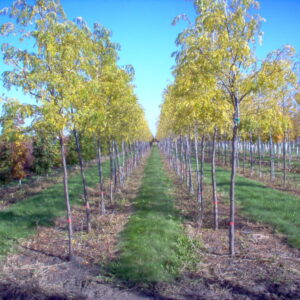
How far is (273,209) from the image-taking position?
8.90 metres

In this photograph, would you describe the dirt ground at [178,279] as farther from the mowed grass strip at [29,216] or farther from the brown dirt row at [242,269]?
the mowed grass strip at [29,216]

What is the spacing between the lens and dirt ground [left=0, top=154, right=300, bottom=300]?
450cm

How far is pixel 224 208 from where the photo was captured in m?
9.84

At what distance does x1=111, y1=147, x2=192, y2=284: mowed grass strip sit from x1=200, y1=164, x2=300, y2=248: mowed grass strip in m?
2.40

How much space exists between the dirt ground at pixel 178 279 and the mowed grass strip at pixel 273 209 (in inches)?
12.5

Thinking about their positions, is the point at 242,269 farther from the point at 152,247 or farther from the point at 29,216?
the point at 29,216

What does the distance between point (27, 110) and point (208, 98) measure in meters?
3.63

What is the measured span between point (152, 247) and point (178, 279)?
130cm

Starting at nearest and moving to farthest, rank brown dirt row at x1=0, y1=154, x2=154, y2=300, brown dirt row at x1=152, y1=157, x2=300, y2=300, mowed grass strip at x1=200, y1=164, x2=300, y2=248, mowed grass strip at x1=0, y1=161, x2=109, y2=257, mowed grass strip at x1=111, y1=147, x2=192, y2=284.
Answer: brown dirt row at x1=152, y1=157, x2=300, y2=300 < brown dirt row at x1=0, y1=154, x2=154, y2=300 < mowed grass strip at x1=111, y1=147, x2=192, y2=284 < mowed grass strip at x1=200, y1=164, x2=300, y2=248 < mowed grass strip at x1=0, y1=161, x2=109, y2=257

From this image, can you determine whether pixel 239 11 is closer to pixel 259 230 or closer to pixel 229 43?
pixel 229 43

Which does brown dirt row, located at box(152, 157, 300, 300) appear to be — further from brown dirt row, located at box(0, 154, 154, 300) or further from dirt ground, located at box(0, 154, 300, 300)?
brown dirt row, located at box(0, 154, 154, 300)

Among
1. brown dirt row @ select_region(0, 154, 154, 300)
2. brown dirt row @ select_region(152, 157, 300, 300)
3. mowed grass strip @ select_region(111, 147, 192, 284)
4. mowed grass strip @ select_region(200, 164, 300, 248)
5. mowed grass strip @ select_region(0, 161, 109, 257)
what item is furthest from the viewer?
mowed grass strip @ select_region(0, 161, 109, 257)

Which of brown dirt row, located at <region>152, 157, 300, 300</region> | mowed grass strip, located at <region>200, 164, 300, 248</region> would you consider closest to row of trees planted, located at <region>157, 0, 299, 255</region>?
brown dirt row, located at <region>152, 157, 300, 300</region>

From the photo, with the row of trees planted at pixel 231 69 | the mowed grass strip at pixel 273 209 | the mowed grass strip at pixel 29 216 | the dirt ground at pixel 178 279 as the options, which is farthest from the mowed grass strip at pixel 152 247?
the mowed grass strip at pixel 29 216
